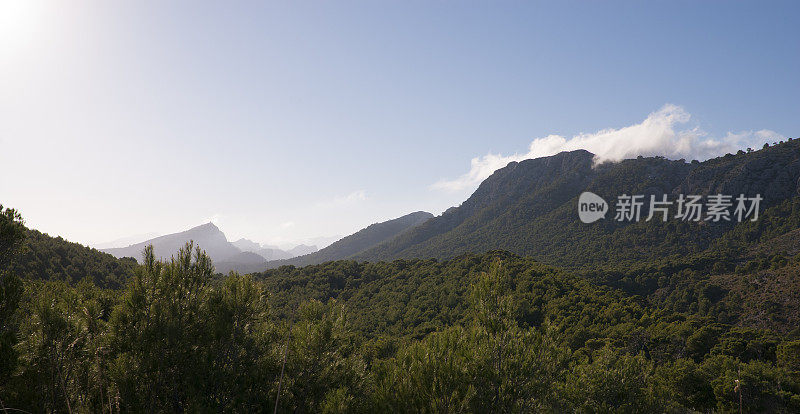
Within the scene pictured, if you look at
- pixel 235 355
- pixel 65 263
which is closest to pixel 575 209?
pixel 235 355

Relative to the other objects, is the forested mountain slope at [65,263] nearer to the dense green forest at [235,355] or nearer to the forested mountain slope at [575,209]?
the dense green forest at [235,355]

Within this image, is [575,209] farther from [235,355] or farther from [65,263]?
[65,263]

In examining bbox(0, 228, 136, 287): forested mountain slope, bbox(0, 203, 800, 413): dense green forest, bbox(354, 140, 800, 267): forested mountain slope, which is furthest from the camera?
bbox(354, 140, 800, 267): forested mountain slope

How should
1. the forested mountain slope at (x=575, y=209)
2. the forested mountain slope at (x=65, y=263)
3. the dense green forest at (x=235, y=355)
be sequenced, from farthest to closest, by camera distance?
the forested mountain slope at (x=575, y=209)
the forested mountain slope at (x=65, y=263)
the dense green forest at (x=235, y=355)

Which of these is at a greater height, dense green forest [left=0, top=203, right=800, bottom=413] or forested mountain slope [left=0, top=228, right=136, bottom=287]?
forested mountain slope [left=0, top=228, right=136, bottom=287]

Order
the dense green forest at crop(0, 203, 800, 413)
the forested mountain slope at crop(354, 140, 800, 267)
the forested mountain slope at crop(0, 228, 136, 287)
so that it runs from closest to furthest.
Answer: the dense green forest at crop(0, 203, 800, 413) < the forested mountain slope at crop(0, 228, 136, 287) < the forested mountain slope at crop(354, 140, 800, 267)

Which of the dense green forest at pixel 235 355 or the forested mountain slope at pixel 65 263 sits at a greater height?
the forested mountain slope at pixel 65 263

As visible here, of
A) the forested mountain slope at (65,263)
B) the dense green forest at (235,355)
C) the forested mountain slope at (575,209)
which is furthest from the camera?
the forested mountain slope at (575,209)

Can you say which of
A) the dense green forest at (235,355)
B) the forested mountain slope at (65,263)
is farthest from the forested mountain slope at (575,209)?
the dense green forest at (235,355)

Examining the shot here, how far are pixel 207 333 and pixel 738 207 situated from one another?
139 metres

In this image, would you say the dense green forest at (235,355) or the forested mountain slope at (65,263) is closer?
the dense green forest at (235,355)

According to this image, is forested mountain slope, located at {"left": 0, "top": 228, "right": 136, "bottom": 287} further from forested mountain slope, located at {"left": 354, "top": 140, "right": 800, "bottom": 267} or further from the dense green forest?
forested mountain slope, located at {"left": 354, "top": 140, "right": 800, "bottom": 267}

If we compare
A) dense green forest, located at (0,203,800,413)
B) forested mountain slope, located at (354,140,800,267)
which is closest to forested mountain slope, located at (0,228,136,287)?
dense green forest, located at (0,203,800,413)

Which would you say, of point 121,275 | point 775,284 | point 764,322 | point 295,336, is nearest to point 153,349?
point 295,336
